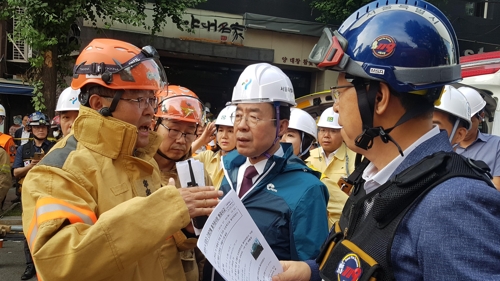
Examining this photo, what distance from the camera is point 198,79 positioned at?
17344 mm

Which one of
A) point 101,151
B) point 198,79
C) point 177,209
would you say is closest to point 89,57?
point 101,151

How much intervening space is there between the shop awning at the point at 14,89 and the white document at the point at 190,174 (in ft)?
50.7

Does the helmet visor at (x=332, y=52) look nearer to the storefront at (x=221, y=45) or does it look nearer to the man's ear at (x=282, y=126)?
the man's ear at (x=282, y=126)

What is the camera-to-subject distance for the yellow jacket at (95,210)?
65.5 inches

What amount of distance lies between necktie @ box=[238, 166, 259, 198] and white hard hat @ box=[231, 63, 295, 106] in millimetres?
465

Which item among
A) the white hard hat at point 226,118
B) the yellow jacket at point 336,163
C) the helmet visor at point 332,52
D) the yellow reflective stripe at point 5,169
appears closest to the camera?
the helmet visor at point 332,52

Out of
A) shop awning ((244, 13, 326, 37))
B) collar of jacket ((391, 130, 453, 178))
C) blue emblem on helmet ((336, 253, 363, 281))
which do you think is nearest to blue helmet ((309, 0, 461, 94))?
collar of jacket ((391, 130, 453, 178))

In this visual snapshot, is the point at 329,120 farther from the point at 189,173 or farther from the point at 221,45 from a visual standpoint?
the point at 221,45

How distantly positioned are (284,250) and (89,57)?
4.98ft

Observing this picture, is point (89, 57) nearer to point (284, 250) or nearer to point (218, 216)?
point (218, 216)

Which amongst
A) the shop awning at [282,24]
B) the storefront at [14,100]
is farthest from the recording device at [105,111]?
the storefront at [14,100]

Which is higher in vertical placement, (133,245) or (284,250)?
(133,245)

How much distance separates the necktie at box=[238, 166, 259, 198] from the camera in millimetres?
2844

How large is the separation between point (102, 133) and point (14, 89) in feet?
51.5
